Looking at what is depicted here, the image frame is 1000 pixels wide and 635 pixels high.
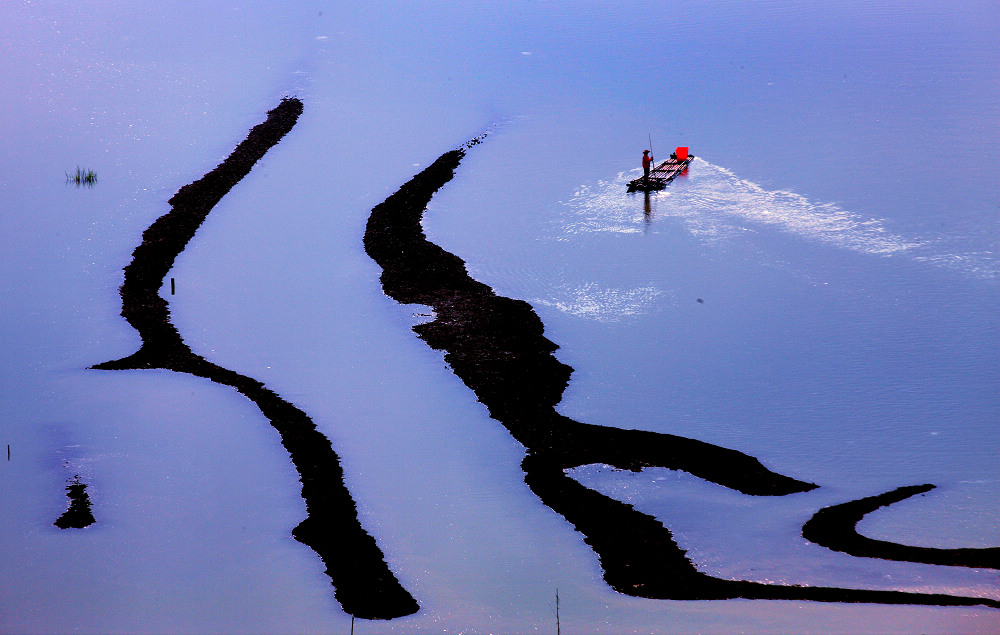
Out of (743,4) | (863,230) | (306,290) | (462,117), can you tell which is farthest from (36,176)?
(743,4)

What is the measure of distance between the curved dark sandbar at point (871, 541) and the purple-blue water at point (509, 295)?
0.59ft

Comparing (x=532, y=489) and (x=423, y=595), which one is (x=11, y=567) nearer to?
(x=423, y=595)

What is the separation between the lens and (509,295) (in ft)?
61.8

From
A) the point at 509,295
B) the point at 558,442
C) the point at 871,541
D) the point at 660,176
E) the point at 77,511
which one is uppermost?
the point at 660,176

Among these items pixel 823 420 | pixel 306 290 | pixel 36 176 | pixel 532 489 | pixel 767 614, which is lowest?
pixel 767 614

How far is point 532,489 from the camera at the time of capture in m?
13.0

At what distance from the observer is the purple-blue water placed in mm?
11281

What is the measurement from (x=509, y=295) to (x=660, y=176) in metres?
7.11

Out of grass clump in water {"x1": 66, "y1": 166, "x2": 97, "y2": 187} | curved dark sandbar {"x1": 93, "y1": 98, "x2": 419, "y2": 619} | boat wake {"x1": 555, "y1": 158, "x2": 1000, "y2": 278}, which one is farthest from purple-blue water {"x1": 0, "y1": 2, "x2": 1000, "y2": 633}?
grass clump in water {"x1": 66, "y1": 166, "x2": 97, "y2": 187}

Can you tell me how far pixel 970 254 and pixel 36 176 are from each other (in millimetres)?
21601

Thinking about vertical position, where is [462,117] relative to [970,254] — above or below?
above

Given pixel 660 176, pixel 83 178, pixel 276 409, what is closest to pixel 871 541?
pixel 276 409

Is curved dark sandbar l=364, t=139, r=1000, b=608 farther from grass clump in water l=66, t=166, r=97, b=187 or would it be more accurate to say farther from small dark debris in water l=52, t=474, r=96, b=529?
grass clump in water l=66, t=166, r=97, b=187

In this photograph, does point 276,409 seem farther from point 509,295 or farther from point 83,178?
point 83,178
